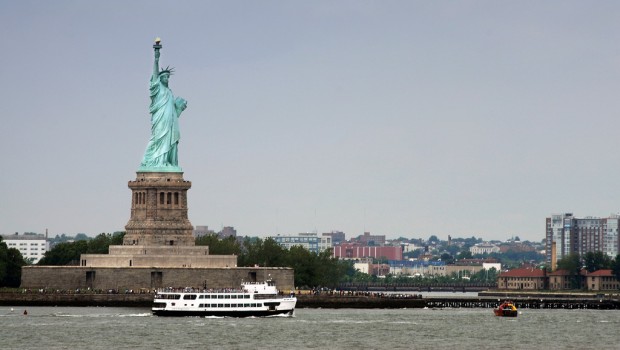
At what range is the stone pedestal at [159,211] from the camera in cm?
14212

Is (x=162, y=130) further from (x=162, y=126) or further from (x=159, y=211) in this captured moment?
(x=159, y=211)

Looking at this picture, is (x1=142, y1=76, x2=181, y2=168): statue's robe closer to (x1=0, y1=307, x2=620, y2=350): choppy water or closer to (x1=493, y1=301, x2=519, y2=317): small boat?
(x1=0, y1=307, x2=620, y2=350): choppy water

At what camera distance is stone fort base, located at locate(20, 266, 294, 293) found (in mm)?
138875

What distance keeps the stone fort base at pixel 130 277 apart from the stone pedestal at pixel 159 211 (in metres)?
4.07

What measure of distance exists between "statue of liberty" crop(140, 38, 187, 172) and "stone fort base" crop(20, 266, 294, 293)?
387 inches

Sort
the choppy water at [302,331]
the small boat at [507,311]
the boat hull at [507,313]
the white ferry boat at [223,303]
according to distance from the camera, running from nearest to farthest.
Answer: the choppy water at [302,331] < the white ferry boat at [223,303] < the boat hull at [507,313] < the small boat at [507,311]

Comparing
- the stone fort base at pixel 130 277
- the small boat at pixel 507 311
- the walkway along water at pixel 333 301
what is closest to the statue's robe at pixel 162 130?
the stone fort base at pixel 130 277

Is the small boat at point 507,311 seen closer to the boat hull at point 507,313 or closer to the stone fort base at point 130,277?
the boat hull at point 507,313

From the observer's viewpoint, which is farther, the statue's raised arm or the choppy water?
the statue's raised arm

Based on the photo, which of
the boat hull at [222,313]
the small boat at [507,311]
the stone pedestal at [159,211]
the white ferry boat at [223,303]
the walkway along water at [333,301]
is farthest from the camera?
the stone pedestal at [159,211]

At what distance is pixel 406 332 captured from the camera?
11062cm

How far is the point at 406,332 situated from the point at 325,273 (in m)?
59.1

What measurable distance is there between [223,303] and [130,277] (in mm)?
16502

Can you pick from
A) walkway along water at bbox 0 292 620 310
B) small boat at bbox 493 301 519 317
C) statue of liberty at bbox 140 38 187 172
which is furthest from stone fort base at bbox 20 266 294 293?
small boat at bbox 493 301 519 317
